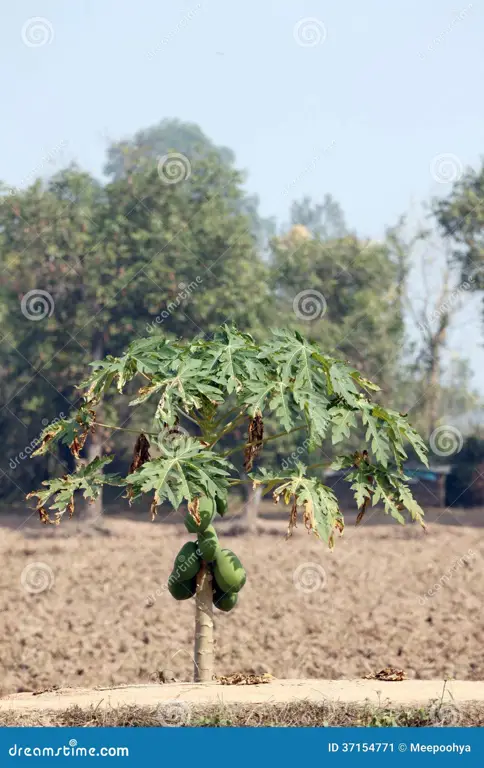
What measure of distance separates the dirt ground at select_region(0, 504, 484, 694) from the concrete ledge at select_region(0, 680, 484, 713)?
9.11 ft

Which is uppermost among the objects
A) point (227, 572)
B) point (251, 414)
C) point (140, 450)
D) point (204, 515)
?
point (251, 414)

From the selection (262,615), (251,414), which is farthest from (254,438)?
(262,615)

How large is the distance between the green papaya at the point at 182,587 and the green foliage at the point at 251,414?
3.50ft

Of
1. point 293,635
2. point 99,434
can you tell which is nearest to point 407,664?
point 293,635

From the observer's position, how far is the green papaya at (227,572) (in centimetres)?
937

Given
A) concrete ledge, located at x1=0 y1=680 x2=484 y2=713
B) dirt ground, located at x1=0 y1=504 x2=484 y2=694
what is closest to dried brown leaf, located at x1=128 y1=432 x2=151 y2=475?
concrete ledge, located at x1=0 y1=680 x2=484 y2=713

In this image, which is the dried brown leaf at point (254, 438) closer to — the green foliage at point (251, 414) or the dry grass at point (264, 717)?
the green foliage at point (251, 414)

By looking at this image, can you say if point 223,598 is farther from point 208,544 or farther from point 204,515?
point 204,515

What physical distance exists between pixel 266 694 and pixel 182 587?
133 centimetres

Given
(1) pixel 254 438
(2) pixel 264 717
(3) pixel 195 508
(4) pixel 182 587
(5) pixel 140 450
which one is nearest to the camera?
(2) pixel 264 717

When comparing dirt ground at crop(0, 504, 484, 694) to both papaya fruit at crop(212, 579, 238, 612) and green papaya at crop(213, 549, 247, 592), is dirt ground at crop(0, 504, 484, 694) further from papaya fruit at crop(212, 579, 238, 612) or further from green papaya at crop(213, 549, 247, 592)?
green papaya at crop(213, 549, 247, 592)

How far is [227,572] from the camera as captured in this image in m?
9.36

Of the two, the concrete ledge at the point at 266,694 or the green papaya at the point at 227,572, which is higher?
the green papaya at the point at 227,572

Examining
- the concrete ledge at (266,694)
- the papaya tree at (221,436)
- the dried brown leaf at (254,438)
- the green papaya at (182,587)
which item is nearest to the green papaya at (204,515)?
the papaya tree at (221,436)
